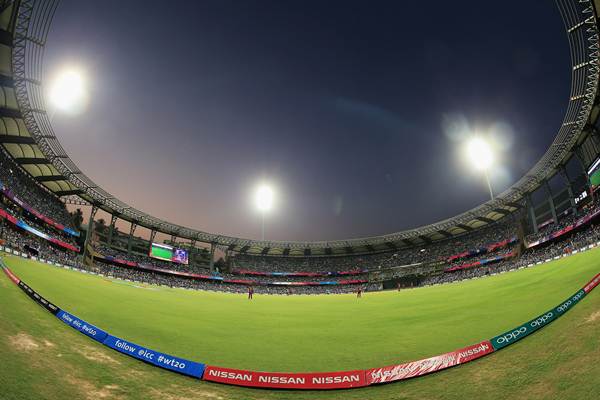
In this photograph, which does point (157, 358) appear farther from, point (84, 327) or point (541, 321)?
point (541, 321)

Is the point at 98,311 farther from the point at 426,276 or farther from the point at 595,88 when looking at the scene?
the point at 426,276

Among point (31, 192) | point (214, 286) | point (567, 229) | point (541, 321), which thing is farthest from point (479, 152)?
point (31, 192)

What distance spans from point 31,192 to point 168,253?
2983 centimetres

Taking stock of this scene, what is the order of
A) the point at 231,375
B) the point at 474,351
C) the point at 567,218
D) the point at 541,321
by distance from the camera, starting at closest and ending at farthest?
1. the point at 231,375
2. the point at 474,351
3. the point at 541,321
4. the point at 567,218

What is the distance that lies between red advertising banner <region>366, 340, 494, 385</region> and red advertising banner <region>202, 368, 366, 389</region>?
0.36 metres

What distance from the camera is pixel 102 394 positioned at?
18.1 ft

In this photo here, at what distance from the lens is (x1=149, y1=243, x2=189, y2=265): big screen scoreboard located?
68625 mm

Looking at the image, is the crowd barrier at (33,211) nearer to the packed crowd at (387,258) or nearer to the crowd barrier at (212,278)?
the crowd barrier at (212,278)

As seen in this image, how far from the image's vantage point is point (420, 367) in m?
6.96

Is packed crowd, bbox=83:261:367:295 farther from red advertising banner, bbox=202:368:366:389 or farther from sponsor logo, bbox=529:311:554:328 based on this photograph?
sponsor logo, bbox=529:311:554:328

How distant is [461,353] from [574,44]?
114 feet

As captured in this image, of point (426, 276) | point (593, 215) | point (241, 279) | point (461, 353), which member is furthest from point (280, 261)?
point (461, 353)

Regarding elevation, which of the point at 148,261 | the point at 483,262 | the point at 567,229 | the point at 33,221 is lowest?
the point at 148,261

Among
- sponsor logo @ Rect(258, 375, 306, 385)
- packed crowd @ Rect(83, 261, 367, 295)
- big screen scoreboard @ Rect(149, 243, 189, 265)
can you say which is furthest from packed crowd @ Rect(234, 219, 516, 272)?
sponsor logo @ Rect(258, 375, 306, 385)
